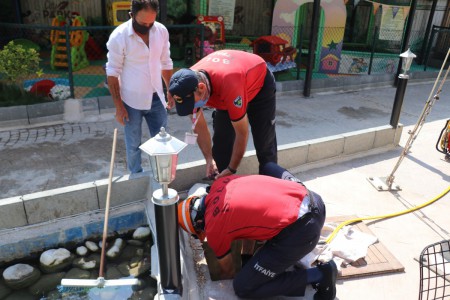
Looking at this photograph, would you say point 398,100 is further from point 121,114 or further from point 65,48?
point 65,48

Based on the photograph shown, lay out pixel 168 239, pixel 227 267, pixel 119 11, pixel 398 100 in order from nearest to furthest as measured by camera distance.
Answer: pixel 168 239
pixel 227 267
pixel 398 100
pixel 119 11

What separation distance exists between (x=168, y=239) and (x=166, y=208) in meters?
0.25

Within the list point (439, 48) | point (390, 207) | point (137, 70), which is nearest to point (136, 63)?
point (137, 70)

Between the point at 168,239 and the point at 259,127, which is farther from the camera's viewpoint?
the point at 259,127

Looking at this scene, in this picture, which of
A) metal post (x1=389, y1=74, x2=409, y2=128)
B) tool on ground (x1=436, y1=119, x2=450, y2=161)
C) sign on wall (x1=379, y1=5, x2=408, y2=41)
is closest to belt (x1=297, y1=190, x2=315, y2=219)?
metal post (x1=389, y1=74, x2=409, y2=128)

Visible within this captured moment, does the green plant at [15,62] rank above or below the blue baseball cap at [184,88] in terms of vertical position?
below

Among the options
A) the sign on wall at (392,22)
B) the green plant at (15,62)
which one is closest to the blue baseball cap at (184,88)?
the green plant at (15,62)

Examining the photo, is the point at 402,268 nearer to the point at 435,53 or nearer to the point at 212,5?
the point at 212,5

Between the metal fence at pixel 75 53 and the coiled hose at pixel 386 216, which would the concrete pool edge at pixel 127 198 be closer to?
the coiled hose at pixel 386 216

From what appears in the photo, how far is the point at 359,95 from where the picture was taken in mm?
8820

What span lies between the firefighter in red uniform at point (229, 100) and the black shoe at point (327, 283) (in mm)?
1030

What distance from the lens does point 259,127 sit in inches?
138

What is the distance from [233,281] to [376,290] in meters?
1.07

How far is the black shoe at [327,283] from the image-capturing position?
8.57 feet
